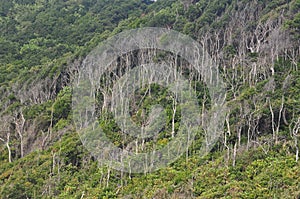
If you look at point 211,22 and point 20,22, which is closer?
point 211,22

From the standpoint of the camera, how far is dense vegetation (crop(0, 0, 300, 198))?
78.2 feet

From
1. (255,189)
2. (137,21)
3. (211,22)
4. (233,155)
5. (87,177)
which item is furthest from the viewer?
(137,21)

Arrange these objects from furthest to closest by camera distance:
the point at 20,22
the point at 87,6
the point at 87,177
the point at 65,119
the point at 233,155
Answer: the point at 87,6 → the point at 20,22 → the point at 65,119 → the point at 87,177 → the point at 233,155

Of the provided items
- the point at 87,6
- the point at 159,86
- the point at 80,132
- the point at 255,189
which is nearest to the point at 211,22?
the point at 159,86

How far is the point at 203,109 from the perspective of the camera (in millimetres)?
30109

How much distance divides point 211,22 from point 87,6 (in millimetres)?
26452

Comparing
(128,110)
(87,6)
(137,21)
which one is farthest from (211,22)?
(87,6)

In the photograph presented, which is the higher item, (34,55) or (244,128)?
(34,55)

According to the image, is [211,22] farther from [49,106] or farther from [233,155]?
[233,155]

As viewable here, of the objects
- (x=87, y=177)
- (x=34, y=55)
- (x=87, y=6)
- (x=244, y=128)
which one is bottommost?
(x=87, y=177)

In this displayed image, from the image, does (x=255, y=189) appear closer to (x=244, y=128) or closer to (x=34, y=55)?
(x=244, y=128)

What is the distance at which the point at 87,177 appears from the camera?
26875 mm

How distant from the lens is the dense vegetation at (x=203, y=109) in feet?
78.2

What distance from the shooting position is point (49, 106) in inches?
1396
